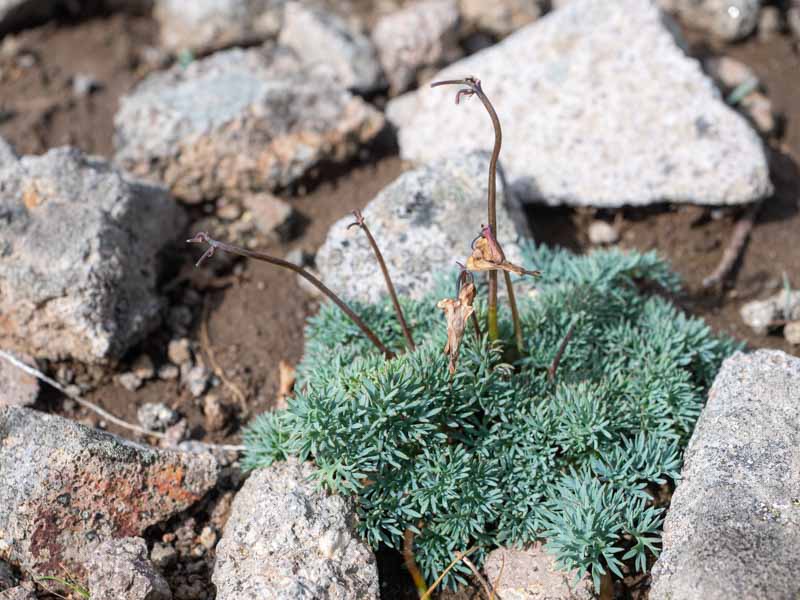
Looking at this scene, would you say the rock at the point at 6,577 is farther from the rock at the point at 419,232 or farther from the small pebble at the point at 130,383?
the rock at the point at 419,232

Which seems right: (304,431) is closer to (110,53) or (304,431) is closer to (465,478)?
(465,478)

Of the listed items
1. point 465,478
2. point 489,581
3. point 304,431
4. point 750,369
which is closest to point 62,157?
point 304,431

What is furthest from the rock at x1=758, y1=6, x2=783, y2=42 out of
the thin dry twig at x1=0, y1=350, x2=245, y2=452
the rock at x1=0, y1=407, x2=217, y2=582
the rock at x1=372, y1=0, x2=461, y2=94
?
the rock at x1=0, y1=407, x2=217, y2=582

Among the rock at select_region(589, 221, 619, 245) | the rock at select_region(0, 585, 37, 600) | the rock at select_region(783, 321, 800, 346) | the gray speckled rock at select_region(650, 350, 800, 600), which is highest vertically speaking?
the rock at select_region(0, 585, 37, 600)

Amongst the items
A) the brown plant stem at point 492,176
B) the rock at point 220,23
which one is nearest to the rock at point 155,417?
the brown plant stem at point 492,176

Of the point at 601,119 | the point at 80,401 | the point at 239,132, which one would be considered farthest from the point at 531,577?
the point at 239,132

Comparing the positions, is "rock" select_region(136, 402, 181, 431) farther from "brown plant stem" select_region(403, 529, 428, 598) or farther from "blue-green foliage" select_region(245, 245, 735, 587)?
"brown plant stem" select_region(403, 529, 428, 598)
